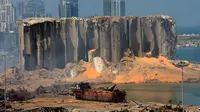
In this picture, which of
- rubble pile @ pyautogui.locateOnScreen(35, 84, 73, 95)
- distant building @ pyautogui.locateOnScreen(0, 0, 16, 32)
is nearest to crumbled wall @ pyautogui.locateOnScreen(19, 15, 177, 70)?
rubble pile @ pyautogui.locateOnScreen(35, 84, 73, 95)

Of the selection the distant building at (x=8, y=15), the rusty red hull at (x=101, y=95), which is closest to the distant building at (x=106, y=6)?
the distant building at (x=8, y=15)

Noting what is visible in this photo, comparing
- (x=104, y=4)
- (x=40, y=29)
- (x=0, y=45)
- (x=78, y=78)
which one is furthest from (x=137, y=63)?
(x=104, y=4)

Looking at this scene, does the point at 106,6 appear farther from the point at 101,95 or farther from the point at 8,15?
the point at 101,95

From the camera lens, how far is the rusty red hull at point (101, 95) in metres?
52.9

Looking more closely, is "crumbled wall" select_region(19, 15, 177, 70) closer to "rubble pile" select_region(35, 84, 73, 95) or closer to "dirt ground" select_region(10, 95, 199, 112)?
"rubble pile" select_region(35, 84, 73, 95)

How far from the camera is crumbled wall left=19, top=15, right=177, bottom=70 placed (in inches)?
2997

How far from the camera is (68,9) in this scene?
16538cm

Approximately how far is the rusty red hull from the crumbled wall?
2009 centimetres

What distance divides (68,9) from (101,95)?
372 ft

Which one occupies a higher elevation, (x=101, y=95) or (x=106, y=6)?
(x=106, y=6)

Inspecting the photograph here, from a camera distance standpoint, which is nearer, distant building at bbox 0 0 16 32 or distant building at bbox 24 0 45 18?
distant building at bbox 0 0 16 32

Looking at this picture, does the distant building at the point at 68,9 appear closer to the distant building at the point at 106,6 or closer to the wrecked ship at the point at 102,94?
the distant building at the point at 106,6

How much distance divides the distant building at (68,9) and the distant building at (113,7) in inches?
389

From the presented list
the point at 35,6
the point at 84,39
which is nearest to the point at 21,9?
the point at 35,6
